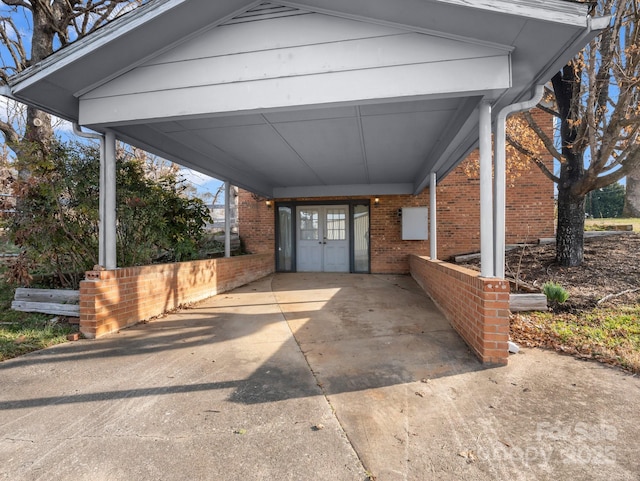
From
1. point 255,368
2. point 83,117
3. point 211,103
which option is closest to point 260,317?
point 255,368

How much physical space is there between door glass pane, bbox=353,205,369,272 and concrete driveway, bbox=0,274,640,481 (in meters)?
5.74

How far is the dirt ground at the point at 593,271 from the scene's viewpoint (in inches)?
170

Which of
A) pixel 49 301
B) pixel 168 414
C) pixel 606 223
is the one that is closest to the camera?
pixel 168 414

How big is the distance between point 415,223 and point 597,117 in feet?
14.5

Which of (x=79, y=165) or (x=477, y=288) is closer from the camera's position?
(x=477, y=288)

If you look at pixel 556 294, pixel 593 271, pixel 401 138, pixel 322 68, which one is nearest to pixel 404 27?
pixel 322 68

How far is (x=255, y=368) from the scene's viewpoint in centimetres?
270

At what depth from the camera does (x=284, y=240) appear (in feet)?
32.4

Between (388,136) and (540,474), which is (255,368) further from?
(388,136)

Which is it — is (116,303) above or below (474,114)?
below

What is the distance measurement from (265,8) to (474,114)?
7.79 feet

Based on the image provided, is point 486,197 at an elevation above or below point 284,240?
above

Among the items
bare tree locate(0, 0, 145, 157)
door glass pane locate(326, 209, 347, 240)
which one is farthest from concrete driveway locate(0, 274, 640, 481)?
door glass pane locate(326, 209, 347, 240)

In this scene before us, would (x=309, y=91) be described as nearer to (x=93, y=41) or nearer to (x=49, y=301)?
(x=93, y=41)
